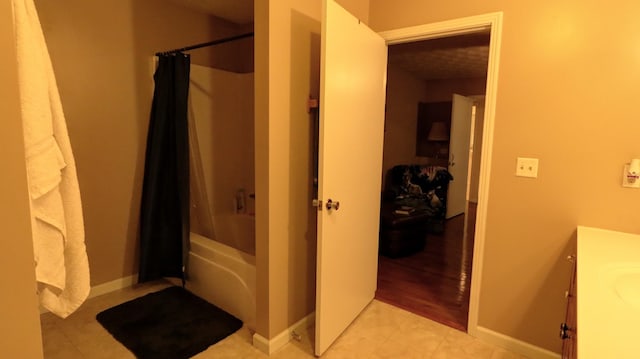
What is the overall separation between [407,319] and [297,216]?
45.5 inches

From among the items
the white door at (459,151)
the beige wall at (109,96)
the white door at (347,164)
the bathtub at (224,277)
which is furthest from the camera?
the white door at (459,151)

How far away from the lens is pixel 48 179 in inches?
34.5

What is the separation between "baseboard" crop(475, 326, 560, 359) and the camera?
6.54 feet

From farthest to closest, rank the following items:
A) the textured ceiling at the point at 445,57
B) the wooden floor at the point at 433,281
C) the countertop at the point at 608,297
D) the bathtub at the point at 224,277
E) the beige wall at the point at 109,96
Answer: the textured ceiling at the point at 445,57, the wooden floor at the point at 433,281, the beige wall at the point at 109,96, the bathtub at the point at 224,277, the countertop at the point at 608,297

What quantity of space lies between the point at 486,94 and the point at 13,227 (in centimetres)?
221

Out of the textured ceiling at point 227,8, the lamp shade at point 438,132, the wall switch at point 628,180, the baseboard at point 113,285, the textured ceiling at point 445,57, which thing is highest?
the textured ceiling at point 227,8

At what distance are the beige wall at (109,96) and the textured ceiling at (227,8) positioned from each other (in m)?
Result: 0.15

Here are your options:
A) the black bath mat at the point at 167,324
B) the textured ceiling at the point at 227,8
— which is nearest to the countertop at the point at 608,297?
the black bath mat at the point at 167,324

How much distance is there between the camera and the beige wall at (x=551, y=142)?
5.59 ft

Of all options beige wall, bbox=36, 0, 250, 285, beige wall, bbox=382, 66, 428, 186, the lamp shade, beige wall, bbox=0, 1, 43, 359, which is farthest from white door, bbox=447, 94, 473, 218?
beige wall, bbox=0, 1, 43, 359

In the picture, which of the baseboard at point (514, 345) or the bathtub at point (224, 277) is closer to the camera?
the baseboard at point (514, 345)

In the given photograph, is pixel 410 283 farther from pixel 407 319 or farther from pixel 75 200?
pixel 75 200

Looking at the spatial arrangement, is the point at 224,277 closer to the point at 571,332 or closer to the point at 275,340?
the point at 275,340

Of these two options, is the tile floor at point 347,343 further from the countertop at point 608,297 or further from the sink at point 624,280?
the sink at point 624,280
